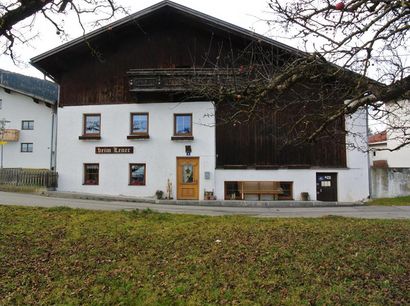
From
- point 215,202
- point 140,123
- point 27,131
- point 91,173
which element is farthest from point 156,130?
point 27,131

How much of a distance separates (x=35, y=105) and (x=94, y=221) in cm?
2440

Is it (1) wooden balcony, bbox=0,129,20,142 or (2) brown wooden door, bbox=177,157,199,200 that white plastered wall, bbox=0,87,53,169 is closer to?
(1) wooden balcony, bbox=0,129,20,142

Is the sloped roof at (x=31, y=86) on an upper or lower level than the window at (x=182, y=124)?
upper

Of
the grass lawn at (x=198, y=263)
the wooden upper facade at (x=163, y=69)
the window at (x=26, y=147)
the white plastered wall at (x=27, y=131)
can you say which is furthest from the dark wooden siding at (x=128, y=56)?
the grass lawn at (x=198, y=263)

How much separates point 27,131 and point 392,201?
26.6 meters

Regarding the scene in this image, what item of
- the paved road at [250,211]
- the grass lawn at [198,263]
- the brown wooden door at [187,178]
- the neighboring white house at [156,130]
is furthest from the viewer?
the brown wooden door at [187,178]

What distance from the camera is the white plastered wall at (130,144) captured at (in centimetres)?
2098

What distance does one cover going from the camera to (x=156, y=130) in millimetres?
21344

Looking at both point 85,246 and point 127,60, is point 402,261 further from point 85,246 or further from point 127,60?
point 127,60

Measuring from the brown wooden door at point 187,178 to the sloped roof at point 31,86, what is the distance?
12730 millimetres

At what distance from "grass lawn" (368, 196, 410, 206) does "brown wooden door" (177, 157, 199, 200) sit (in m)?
9.81

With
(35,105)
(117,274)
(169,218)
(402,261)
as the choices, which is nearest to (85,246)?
(117,274)

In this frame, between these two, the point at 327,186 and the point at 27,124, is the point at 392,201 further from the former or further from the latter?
the point at 27,124

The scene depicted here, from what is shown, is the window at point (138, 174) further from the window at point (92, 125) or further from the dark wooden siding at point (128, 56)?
the dark wooden siding at point (128, 56)
